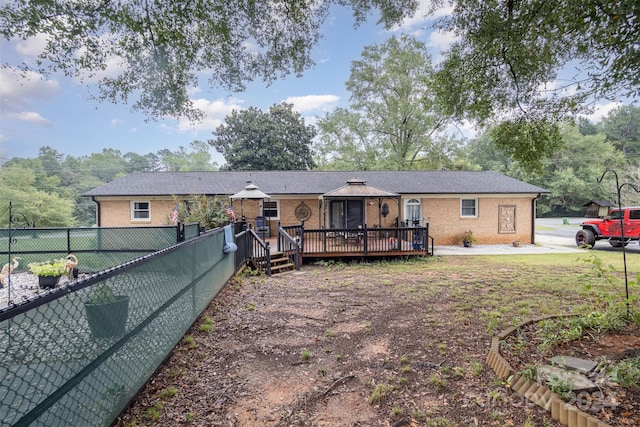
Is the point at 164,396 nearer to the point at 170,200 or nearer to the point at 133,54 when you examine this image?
the point at 133,54

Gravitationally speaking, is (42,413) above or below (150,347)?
above

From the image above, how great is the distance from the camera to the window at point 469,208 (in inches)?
645

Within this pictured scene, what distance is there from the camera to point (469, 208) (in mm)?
16438

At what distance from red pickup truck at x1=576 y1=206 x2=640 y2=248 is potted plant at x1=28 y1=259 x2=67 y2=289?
18.6m

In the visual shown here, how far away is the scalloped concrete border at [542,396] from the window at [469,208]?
1411cm

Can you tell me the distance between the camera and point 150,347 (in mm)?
3066

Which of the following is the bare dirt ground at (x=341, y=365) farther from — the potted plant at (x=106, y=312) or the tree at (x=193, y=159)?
the tree at (x=193, y=159)

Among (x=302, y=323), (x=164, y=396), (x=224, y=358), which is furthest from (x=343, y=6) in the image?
(x=164, y=396)

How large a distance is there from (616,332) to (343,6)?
6709mm

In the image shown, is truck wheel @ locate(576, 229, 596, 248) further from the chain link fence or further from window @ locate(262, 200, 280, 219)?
the chain link fence

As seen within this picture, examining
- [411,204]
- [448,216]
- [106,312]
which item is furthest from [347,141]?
[106,312]

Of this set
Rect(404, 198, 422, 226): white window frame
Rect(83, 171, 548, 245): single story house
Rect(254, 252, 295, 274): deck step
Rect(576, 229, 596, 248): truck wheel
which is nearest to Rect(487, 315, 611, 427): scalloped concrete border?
Rect(254, 252, 295, 274): deck step

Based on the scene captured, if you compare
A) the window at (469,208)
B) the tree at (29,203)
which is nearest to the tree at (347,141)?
the window at (469,208)

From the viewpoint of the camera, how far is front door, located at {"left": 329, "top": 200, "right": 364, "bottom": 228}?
620 inches
